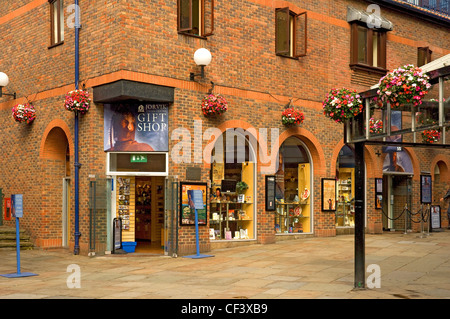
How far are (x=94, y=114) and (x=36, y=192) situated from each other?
3.60 m

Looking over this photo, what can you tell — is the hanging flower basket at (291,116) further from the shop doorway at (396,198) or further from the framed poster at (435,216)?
the framed poster at (435,216)

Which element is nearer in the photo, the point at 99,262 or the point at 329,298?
the point at 329,298

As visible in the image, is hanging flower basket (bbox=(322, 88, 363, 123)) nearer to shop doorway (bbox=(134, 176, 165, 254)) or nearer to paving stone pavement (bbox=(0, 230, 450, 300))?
paving stone pavement (bbox=(0, 230, 450, 300))

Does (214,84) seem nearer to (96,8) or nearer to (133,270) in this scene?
(96,8)

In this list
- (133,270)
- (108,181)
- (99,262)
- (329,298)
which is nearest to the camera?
(329,298)

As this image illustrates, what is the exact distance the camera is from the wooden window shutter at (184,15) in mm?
14781

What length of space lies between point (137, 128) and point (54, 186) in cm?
362

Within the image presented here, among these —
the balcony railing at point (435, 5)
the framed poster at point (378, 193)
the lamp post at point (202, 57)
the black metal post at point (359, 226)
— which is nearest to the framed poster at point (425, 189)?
the framed poster at point (378, 193)

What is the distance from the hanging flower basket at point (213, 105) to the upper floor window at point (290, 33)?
3.00 metres

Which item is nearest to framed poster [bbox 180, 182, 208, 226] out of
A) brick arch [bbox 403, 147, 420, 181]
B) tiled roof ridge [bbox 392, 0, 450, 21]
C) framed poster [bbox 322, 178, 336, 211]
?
framed poster [bbox 322, 178, 336, 211]

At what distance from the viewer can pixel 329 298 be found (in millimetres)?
8703

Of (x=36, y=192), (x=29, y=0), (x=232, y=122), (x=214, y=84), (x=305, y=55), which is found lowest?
(x=36, y=192)

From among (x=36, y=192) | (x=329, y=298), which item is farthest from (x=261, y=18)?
(x=329, y=298)

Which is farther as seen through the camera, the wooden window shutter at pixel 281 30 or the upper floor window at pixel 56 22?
the wooden window shutter at pixel 281 30
